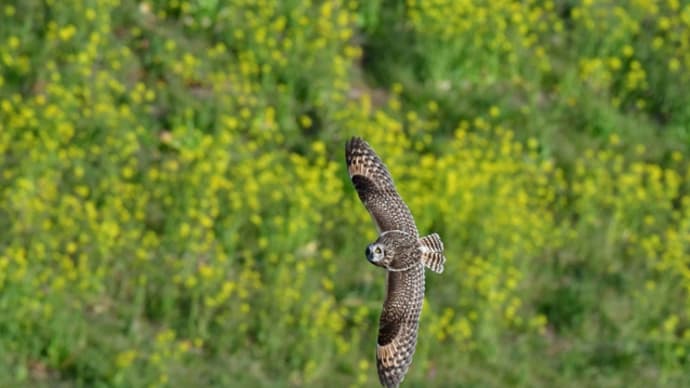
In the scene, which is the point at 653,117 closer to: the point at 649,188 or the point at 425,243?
the point at 649,188

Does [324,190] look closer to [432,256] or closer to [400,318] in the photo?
[400,318]

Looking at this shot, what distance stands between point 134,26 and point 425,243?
18.0 feet

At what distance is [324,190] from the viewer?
13406 mm

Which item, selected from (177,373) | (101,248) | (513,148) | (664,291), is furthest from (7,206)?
(664,291)

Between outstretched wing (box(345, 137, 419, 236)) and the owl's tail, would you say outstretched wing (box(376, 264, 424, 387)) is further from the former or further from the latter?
outstretched wing (box(345, 137, 419, 236))

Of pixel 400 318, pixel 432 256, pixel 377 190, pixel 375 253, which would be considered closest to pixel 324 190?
pixel 377 190

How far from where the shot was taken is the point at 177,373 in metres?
12.1

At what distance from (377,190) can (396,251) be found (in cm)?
90

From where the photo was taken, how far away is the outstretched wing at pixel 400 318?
9.55 meters

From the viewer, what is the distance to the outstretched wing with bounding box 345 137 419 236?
992cm

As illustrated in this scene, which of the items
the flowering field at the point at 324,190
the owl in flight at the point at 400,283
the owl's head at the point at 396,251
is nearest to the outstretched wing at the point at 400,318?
the owl in flight at the point at 400,283

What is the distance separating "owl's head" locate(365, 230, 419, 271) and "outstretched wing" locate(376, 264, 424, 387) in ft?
0.34

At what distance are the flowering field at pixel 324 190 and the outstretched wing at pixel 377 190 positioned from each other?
234 cm

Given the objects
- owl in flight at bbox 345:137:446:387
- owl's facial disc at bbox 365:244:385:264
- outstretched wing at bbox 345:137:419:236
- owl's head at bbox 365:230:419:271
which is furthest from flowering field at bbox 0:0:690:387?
owl's facial disc at bbox 365:244:385:264
